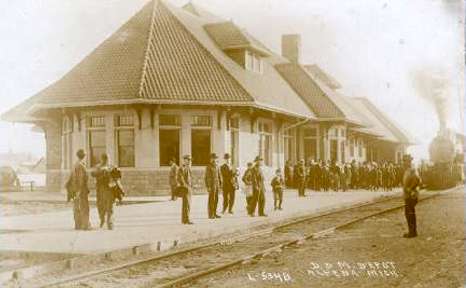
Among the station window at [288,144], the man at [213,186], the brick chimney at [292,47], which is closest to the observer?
the man at [213,186]

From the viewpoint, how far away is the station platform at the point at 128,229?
31.9ft

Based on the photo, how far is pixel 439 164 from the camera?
3125 centimetres

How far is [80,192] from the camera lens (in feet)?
38.5

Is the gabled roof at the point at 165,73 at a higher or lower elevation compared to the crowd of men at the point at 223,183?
higher

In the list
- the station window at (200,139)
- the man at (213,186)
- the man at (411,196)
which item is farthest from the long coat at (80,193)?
the station window at (200,139)

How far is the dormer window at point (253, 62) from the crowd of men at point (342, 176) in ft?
15.0

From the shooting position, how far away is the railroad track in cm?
732

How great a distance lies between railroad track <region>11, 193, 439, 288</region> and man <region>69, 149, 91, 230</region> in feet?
8.86

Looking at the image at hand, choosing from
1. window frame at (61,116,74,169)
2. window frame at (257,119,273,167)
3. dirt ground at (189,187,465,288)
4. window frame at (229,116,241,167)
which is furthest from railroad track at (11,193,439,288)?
window frame at (257,119,273,167)

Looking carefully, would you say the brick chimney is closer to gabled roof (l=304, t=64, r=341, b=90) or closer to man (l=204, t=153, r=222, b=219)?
gabled roof (l=304, t=64, r=341, b=90)

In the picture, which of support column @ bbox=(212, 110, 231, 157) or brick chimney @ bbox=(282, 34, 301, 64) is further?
brick chimney @ bbox=(282, 34, 301, 64)

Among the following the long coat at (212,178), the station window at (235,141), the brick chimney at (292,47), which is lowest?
the long coat at (212,178)

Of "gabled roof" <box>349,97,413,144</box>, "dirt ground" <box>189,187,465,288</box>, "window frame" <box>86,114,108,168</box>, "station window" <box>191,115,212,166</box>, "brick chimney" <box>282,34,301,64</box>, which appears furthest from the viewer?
"gabled roof" <box>349,97,413,144</box>

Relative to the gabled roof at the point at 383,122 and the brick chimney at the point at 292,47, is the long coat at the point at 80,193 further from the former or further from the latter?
the gabled roof at the point at 383,122
